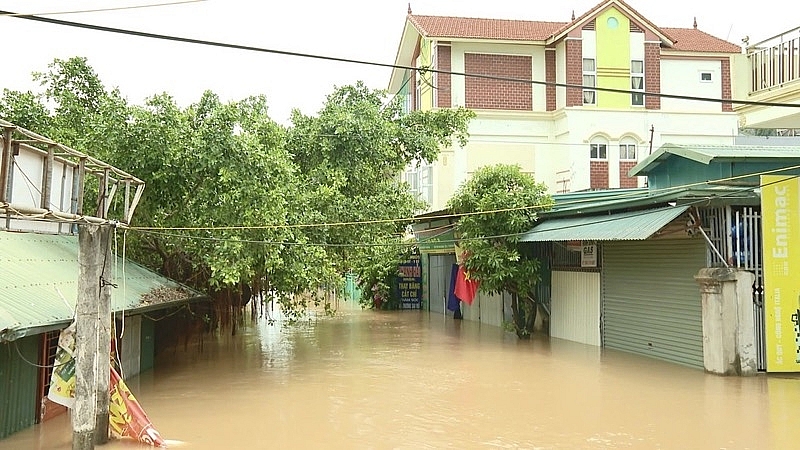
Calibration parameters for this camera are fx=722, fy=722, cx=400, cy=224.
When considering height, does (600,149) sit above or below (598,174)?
above

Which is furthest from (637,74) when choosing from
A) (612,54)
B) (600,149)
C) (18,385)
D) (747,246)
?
(18,385)

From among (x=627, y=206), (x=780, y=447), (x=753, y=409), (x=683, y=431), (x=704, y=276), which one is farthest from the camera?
(x=627, y=206)

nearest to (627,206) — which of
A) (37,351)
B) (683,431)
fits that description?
(683,431)

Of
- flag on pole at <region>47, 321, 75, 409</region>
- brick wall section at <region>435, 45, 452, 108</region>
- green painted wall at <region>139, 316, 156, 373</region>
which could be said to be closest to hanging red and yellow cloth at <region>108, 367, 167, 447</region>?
flag on pole at <region>47, 321, 75, 409</region>

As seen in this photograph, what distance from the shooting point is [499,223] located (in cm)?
1723

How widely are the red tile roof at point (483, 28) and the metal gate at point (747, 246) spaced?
13.5m

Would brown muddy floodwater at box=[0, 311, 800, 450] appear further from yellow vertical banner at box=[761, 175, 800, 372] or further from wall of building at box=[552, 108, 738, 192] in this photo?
wall of building at box=[552, 108, 738, 192]

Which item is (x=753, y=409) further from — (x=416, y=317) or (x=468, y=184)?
(x=416, y=317)

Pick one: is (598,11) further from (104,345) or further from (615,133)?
(104,345)

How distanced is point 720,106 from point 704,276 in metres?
15.1

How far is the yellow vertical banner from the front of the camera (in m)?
12.2

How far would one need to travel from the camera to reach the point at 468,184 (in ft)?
57.8

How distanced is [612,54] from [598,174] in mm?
4080

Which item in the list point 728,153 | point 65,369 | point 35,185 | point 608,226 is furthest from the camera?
point 608,226
